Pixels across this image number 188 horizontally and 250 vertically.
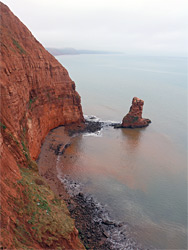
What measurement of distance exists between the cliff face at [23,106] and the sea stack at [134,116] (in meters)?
12.2

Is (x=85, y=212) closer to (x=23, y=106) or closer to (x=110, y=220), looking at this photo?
(x=110, y=220)

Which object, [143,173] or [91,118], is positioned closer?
[143,173]

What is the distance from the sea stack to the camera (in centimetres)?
5197

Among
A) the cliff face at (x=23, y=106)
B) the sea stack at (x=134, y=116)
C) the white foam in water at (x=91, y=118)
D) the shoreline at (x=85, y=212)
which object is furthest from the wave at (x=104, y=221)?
the white foam in water at (x=91, y=118)

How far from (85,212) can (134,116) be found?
32.3 m

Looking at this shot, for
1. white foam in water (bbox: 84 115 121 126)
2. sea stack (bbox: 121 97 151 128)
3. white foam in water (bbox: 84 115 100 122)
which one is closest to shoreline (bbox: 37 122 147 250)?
white foam in water (bbox: 84 115 121 126)

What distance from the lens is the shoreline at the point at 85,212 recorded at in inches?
853

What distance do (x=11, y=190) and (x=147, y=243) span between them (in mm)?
15721

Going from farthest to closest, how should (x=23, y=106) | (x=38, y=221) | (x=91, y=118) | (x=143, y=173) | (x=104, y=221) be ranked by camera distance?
(x=91, y=118)
(x=143, y=173)
(x=23, y=106)
(x=104, y=221)
(x=38, y=221)

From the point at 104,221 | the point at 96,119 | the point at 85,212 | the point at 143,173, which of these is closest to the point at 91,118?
the point at 96,119

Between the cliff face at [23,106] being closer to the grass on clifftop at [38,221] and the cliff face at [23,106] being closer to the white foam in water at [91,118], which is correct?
the grass on clifftop at [38,221]

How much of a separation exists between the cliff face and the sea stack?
12.2 metres

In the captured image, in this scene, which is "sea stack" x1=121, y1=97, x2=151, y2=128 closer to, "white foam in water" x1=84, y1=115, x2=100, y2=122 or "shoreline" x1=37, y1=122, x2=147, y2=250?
"white foam in water" x1=84, y1=115, x2=100, y2=122

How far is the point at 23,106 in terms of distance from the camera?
28531 mm
